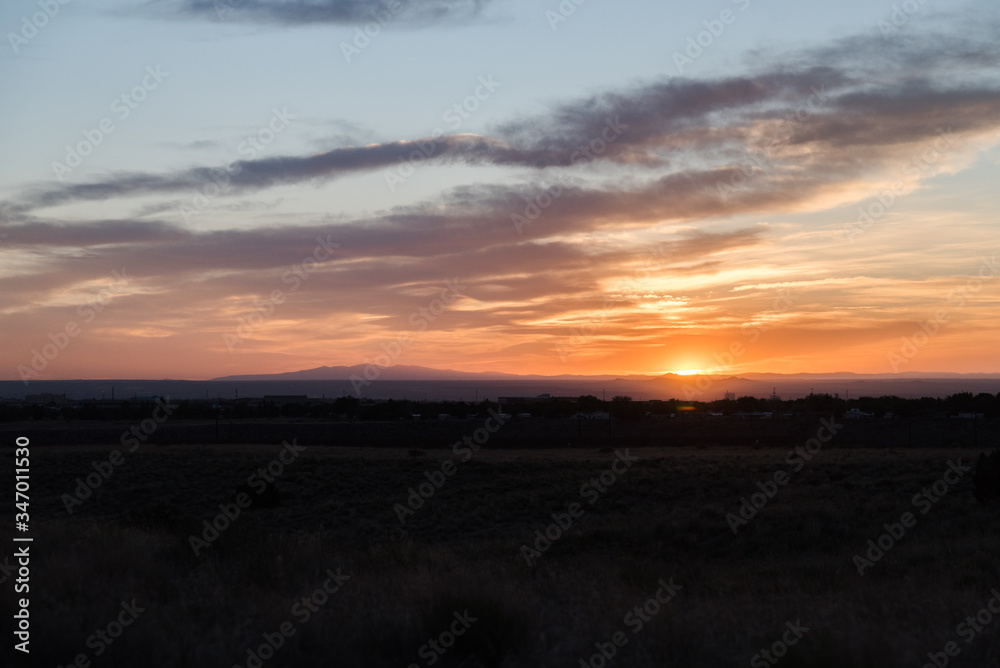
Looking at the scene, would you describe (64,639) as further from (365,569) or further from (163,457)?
(163,457)

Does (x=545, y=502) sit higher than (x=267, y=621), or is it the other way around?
(x=267, y=621)

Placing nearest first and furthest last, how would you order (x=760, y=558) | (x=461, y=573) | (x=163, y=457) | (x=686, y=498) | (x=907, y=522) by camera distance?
(x=461, y=573) → (x=760, y=558) → (x=907, y=522) → (x=686, y=498) → (x=163, y=457)

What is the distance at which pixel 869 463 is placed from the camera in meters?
30.5

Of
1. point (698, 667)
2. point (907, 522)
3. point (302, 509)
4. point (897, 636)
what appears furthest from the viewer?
point (302, 509)

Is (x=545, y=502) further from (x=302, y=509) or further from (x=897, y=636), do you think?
(x=897, y=636)

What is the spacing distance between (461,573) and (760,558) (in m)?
10.8

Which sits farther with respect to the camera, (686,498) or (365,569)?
(686,498)

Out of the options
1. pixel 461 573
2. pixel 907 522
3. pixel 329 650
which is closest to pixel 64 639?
pixel 329 650

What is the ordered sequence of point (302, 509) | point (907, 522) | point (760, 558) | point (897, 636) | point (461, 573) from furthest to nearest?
point (302, 509) → point (907, 522) → point (760, 558) → point (461, 573) → point (897, 636)

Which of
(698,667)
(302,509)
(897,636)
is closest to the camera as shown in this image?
(698,667)

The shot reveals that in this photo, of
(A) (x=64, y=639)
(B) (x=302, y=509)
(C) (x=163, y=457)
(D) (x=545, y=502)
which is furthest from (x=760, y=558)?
(C) (x=163, y=457)

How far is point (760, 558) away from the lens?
727 inches

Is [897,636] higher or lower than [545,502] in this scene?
higher

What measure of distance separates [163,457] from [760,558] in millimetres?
32975
